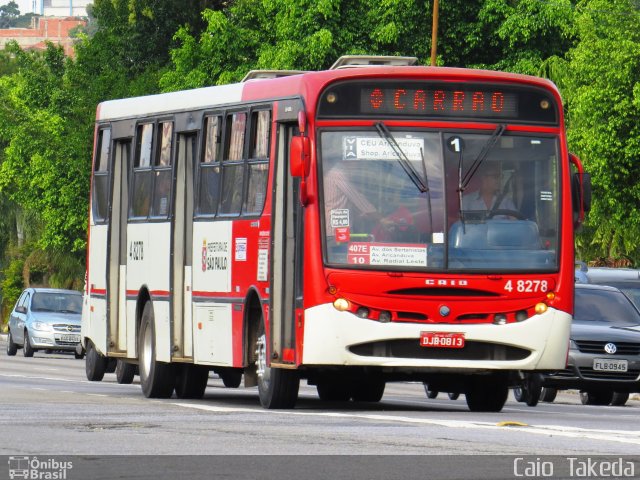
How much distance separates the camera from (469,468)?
37.2ft

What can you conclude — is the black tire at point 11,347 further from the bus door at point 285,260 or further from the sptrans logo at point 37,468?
the sptrans logo at point 37,468

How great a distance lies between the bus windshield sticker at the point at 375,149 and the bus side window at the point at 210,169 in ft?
8.54

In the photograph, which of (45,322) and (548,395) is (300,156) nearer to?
(548,395)

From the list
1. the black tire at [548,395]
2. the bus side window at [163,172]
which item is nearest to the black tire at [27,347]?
the black tire at [548,395]

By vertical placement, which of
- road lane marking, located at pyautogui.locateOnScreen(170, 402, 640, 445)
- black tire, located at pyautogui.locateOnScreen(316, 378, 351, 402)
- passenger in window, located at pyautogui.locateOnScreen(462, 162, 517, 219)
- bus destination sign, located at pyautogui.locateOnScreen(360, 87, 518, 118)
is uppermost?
bus destination sign, located at pyautogui.locateOnScreen(360, 87, 518, 118)

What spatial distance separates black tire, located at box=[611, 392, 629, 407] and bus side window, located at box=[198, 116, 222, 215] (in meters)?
8.98

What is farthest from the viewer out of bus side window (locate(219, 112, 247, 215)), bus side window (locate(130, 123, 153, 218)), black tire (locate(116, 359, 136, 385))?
black tire (locate(116, 359, 136, 385))

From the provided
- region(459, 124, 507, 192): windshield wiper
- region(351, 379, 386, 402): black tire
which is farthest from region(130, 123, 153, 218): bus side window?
region(459, 124, 507, 192): windshield wiper

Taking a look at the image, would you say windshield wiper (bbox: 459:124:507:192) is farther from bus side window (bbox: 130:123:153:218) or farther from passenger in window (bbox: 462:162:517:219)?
bus side window (bbox: 130:123:153:218)

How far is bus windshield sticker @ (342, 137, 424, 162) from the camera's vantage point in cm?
1780

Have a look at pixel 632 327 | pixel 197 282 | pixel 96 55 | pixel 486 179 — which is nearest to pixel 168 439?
pixel 486 179

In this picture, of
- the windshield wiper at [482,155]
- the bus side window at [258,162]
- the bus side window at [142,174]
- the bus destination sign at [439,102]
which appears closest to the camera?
the windshield wiper at [482,155]

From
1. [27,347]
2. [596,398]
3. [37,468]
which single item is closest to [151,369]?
[596,398]

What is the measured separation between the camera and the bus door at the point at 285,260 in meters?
17.9
